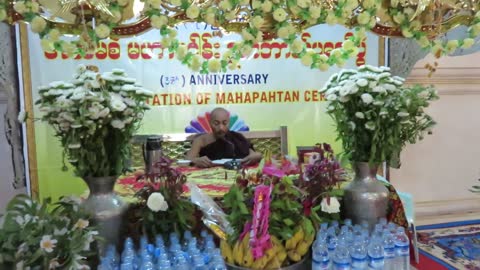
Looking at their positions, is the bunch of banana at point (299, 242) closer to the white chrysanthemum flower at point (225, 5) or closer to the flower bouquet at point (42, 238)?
the flower bouquet at point (42, 238)

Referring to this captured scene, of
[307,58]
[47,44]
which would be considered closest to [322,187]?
[307,58]

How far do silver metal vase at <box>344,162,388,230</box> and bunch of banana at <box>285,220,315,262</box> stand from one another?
31 centimetres

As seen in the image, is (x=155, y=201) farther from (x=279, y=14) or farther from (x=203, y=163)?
(x=203, y=163)

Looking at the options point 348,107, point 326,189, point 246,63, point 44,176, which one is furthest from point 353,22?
point 44,176

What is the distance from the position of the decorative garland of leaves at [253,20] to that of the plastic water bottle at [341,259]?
29.6 inches

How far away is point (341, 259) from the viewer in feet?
4.06

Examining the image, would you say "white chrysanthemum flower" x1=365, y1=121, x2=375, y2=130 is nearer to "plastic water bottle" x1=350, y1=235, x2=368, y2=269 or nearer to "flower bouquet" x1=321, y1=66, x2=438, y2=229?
"flower bouquet" x1=321, y1=66, x2=438, y2=229

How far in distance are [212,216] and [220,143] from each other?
5.16ft

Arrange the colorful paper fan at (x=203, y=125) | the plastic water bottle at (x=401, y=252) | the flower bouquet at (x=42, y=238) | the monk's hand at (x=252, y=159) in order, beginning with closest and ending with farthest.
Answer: the flower bouquet at (x=42, y=238) → the plastic water bottle at (x=401, y=252) → the monk's hand at (x=252, y=159) → the colorful paper fan at (x=203, y=125)

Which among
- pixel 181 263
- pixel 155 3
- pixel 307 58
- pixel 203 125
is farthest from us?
pixel 203 125

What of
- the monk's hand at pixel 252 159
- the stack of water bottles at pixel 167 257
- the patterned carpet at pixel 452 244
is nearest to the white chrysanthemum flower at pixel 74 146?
the stack of water bottles at pixel 167 257

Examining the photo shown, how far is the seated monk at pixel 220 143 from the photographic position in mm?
2920

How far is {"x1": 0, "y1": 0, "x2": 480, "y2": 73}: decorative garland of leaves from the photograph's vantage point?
4.71 ft

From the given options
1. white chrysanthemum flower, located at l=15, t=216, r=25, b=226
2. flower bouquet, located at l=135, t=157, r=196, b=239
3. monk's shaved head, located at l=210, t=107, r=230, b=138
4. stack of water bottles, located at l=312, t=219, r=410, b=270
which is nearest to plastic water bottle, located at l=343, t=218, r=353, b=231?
stack of water bottles, located at l=312, t=219, r=410, b=270
